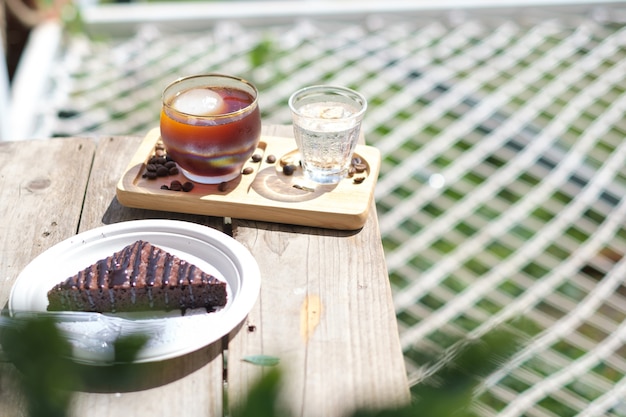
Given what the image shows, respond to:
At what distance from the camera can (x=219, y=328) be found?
800mm

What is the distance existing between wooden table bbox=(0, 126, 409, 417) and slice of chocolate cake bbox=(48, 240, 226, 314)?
0.20 ft

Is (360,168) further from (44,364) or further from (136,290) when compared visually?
(44,364)

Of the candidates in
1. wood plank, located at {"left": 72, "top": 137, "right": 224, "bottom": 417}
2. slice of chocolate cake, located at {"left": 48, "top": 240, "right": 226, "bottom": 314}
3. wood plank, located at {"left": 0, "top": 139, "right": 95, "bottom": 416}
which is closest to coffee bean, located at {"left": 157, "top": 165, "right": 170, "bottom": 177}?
wood plank, located at {"left": 0, "top": 139, "right": 95, "bottom": 416}

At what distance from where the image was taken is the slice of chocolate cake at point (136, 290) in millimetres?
849

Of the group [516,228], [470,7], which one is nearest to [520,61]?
[470,7]

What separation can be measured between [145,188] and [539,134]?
4.88ft

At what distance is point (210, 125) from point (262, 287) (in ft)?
0.82

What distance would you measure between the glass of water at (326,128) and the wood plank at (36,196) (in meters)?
0.33

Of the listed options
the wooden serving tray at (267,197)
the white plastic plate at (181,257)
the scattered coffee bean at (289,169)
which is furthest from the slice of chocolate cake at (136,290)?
the scattered coffee bean at (289,169)

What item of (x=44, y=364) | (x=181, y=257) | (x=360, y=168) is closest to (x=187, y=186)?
(x=181, y=257)

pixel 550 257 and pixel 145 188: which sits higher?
pixel 145 188

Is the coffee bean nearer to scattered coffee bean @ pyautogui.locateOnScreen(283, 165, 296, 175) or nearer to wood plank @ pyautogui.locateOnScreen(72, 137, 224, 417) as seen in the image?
scattered coffee bean @ pyautogui.locateOnScreen(283, 165, 296, 175)

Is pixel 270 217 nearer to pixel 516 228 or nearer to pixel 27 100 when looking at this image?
pixel 516 228

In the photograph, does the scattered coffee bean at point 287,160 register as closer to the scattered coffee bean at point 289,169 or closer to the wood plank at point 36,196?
the scattered coffee bean at point 289,169
